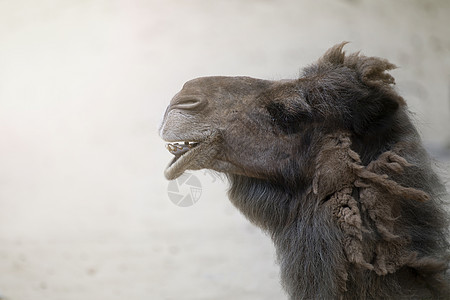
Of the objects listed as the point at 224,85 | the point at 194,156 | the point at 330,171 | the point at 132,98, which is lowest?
the point at 330,171

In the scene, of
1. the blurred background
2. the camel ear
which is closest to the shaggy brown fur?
the camel ear

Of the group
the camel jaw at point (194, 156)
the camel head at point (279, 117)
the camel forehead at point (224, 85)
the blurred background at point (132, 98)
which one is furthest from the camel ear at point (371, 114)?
the blurred background at point (132, 98)

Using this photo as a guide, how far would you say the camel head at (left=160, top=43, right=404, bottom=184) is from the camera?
2061 mm

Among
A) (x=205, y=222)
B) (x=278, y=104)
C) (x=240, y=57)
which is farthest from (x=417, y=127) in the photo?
(x=240, y=57)

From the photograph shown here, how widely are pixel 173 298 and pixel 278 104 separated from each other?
2.37 metres

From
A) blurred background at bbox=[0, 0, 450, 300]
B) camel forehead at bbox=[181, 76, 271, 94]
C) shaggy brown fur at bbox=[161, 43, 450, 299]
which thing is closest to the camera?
shaggy brown fur at bbox=[161, 43, 450, 299]

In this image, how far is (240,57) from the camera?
6.18 metres

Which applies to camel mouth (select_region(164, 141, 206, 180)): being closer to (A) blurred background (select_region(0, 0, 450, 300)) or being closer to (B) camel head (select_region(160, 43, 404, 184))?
(B) camel head (select_region(160, 43, 404, 184))

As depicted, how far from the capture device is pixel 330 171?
78.8 inches

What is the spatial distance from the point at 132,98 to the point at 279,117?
4.51m

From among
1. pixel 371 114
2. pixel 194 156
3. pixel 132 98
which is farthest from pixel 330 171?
pixel 132 98

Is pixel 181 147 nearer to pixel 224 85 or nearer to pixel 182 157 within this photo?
pixel 182 157

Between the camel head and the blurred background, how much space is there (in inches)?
105

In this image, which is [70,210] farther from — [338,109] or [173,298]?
[338,109]
